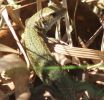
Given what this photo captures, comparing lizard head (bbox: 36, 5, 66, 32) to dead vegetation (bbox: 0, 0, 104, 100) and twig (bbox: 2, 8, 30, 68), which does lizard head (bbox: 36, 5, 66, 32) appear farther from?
twig (bbox: 2, 8, 30, 68)

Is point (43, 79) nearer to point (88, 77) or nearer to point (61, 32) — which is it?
point (88, 77)

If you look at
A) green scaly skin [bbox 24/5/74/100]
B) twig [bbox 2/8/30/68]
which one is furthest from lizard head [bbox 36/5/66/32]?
twig [bbox 2/8/30/68]

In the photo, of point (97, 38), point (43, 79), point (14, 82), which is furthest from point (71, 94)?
point (97, 38)

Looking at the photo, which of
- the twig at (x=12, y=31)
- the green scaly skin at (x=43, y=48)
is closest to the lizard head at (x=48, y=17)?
→ the green scaly skin at (x=43, y=48)

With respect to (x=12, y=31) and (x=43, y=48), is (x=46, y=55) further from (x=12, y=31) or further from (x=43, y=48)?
(x=12, y=31)

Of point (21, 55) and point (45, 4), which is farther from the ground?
point (45, 4)

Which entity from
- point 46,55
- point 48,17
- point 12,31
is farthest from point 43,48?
point 48,17

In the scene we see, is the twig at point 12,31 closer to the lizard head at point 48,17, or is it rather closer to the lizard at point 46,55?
the lizard at point 46,55
